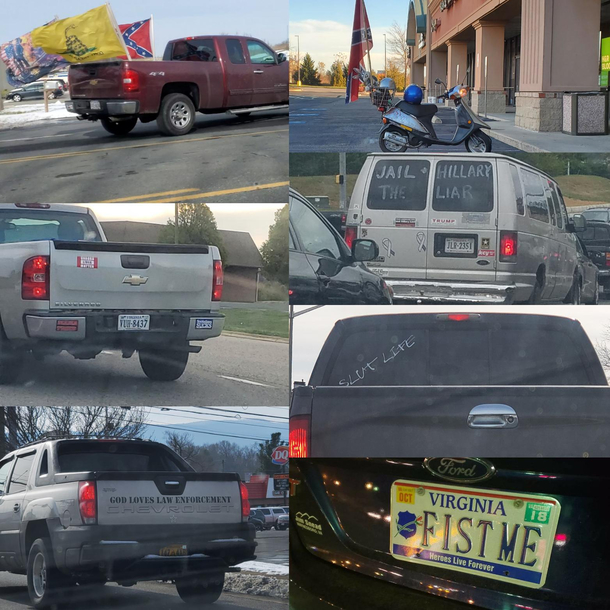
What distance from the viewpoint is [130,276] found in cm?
378

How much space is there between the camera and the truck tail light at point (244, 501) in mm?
3777

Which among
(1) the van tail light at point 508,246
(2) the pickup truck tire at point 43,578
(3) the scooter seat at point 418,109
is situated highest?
(3) the scooter seat at point 418,109

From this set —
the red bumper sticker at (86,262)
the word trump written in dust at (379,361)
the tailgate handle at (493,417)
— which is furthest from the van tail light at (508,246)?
the red bumper sticker at (86,262)

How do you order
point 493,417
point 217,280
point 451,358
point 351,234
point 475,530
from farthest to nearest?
point 217,280, point 351,234, point 451,358, point 493,417, point 475,530

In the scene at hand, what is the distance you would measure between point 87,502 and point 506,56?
3048 mm

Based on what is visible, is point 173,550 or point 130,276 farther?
point 130,276

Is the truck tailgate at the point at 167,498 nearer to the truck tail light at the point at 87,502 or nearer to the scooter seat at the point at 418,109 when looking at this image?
the truck tail light at the point at 87,502

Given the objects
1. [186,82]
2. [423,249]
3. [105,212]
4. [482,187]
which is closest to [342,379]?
[423,249]

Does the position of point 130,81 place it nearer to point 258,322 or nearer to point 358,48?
point 358,48

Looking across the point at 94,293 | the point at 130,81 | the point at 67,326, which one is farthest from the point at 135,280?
the point at 130,81

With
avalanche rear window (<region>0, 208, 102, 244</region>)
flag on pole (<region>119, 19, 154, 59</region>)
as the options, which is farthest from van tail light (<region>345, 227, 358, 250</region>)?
flag on pole (<region>119, 19, 154, 59</region>)

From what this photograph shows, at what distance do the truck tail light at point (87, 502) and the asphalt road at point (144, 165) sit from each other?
126cm

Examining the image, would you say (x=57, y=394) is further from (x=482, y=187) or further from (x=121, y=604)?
(x=482, y=187)

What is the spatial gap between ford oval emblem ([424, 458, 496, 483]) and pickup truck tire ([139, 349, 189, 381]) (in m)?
1.38
